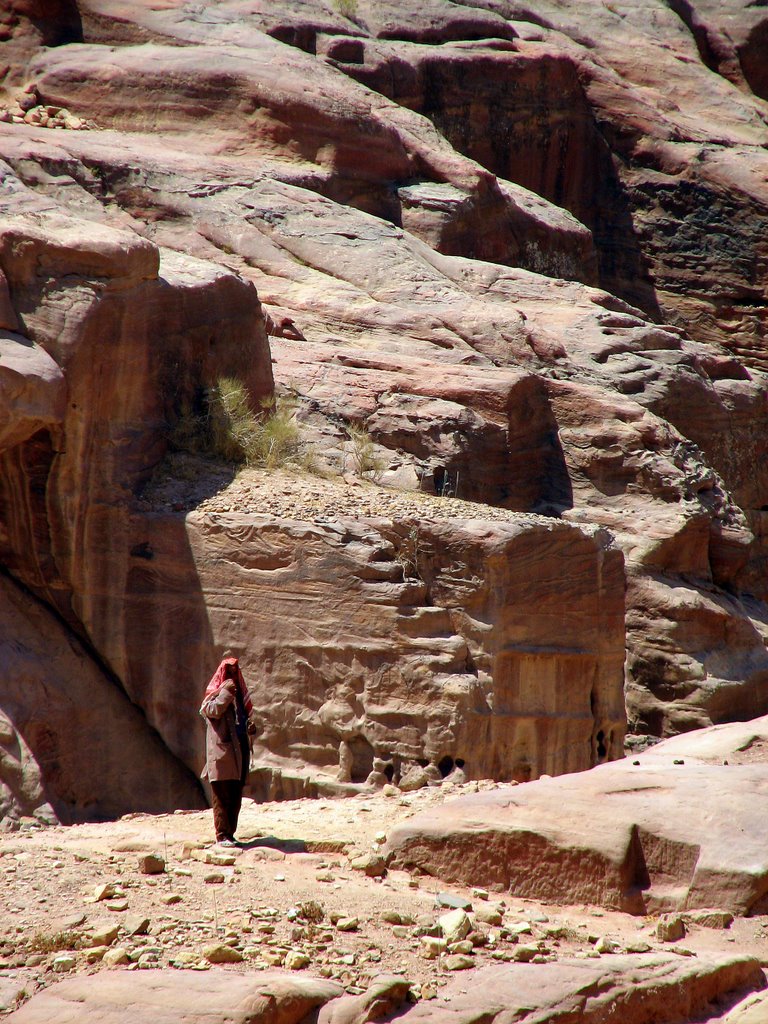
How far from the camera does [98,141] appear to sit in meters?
17.1

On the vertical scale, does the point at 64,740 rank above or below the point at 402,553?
below

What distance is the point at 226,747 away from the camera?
8.13 meters

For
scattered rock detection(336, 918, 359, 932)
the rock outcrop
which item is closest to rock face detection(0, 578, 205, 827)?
scattered rock detection(336, 918, 359, 932)

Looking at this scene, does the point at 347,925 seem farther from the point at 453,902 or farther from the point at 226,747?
the point at 226,747

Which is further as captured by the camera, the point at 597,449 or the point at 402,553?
the point at 597,449

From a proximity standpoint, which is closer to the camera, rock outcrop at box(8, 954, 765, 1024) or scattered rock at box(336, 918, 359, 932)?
rock outcrop at box(8, 954, 765, 1024)

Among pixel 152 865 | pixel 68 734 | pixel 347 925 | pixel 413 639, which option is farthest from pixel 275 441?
pixel 347 925

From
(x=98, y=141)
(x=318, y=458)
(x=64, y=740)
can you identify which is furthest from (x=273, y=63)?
(x=64, y=740)

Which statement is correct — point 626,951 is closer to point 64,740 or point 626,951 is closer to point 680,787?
point 680,787

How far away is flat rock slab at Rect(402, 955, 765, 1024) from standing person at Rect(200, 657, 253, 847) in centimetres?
278

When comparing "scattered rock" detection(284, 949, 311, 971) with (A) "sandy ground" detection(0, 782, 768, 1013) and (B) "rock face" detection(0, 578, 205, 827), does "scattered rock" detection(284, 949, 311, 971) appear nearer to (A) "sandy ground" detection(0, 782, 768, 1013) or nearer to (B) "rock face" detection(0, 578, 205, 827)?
Answer: (A) "sandy ground" detection(0, 782, 768, 1013)

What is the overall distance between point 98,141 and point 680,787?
1244cm

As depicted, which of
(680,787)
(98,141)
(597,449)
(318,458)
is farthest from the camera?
(98,141)

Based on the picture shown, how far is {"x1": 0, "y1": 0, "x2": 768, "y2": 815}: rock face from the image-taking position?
10.9m
